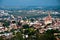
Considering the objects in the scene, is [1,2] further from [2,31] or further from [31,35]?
[31,35]

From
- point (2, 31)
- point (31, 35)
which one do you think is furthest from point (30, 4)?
point (31, 35)

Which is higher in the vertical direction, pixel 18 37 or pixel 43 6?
pixel 18 37

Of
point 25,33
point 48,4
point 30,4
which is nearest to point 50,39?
point 25,33

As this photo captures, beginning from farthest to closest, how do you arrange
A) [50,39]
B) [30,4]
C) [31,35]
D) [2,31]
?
[30,4]
[2,31]
[31,35]
[50,39]

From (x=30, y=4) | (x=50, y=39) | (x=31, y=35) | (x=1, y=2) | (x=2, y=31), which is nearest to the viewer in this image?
(x=50, y=39)

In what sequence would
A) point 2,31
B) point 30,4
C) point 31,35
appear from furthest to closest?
point 30,4 < point 2,31 < point 31,35

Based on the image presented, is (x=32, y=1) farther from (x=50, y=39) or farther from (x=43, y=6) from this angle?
(x=50, y=39)

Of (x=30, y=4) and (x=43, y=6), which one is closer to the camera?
(x=43, y=6)

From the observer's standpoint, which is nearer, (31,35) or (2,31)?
(31,35)

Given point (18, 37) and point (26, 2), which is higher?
point (18, 37)
